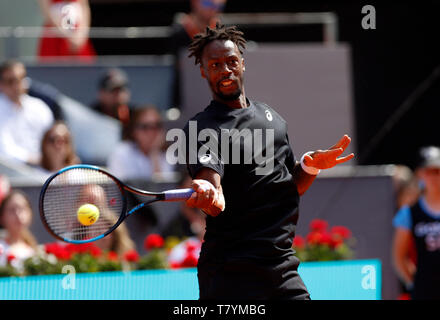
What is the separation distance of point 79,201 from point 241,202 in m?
0.98

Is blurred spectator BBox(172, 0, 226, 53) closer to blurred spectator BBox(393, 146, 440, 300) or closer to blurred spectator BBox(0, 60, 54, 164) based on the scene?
blurred spectator BBox(0, 60, 54, 164)

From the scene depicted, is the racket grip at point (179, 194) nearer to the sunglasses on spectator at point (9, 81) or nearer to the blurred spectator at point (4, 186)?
the blurred spectator at point (4, 186)

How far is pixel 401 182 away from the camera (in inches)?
309

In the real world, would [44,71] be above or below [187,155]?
above

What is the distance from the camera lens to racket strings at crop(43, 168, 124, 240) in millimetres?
3809

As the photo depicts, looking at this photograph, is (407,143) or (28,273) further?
(407,143)

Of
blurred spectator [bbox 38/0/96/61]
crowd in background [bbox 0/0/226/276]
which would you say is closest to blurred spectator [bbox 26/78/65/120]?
crowd in background [bbox 0/0/226/276]

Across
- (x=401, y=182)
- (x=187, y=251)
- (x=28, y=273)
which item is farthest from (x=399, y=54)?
(x=28, y=273)

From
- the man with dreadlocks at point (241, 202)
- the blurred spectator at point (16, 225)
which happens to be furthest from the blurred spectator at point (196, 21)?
the man with dreadlocks at point (241, 202)

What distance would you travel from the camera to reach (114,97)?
8.14 meters

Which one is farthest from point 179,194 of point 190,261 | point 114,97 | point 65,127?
point 114,97
